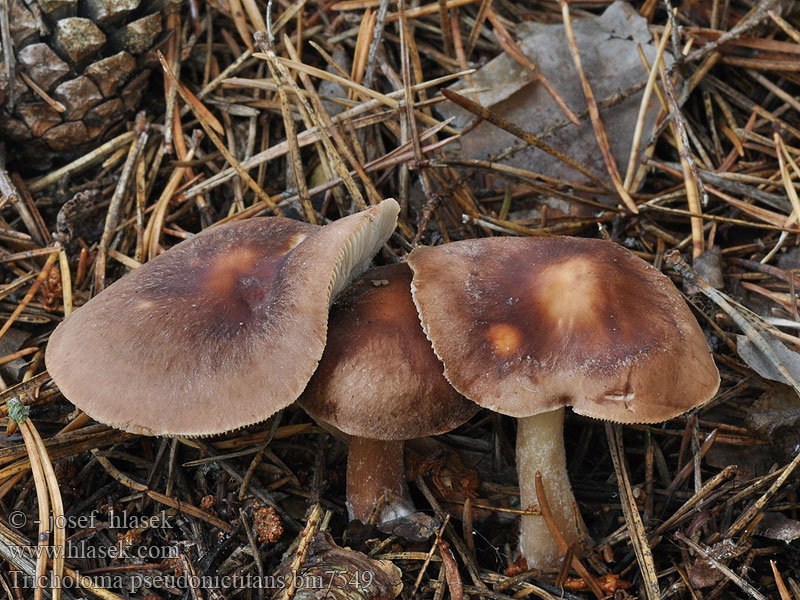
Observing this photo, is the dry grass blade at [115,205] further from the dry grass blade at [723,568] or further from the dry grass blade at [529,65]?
the dry grass blade at [723,568]

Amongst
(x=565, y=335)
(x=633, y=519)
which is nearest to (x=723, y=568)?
(x=633, y=519)

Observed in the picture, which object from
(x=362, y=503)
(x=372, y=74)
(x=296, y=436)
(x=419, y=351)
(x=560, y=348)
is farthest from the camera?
(x=372, y=74)

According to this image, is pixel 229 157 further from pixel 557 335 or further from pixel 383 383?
pixel 557 335

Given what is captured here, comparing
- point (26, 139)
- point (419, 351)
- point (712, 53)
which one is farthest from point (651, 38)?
point (26, 139)

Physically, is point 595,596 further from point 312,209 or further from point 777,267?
point 312,209

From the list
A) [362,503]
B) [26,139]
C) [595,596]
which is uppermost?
[26,139]

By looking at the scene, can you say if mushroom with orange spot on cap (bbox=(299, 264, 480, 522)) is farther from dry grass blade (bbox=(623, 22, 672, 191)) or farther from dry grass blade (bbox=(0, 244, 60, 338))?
dry grass blade (bbox=(623, 22, 672, 191))
